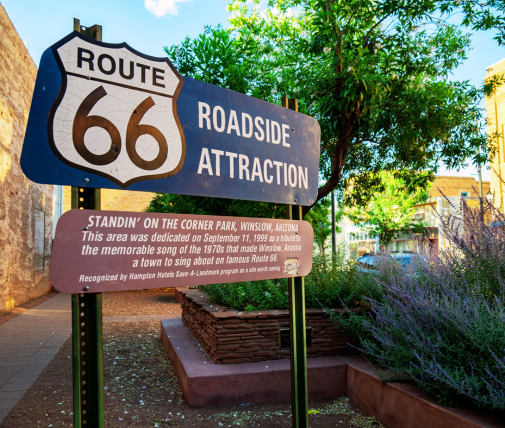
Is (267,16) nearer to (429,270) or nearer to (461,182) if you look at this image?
(429,270)

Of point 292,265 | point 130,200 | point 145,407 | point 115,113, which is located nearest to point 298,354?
point 292,265

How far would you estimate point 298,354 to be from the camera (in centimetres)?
274

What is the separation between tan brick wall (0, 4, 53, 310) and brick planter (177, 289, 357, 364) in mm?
7961

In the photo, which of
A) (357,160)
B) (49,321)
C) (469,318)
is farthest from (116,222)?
(357,160)

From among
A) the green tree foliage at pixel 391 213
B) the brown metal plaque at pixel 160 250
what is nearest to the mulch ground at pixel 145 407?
the brown metal plaque at pixel 160 250

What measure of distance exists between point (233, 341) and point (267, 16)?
12.6 meters

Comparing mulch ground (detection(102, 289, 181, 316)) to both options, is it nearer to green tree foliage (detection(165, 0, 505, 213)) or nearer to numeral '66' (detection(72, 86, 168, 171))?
green tree foliage (detection(165, 0, 505, 213))

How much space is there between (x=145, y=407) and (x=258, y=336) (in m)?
1.39

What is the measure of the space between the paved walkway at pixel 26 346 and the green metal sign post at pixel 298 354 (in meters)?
3.04

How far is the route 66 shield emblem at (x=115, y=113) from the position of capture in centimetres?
189

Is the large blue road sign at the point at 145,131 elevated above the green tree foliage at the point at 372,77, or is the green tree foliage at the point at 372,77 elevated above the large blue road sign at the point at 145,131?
the green tree foliage at the point at 372,77

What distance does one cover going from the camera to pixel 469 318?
3.06m

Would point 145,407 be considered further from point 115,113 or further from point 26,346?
point 26,346

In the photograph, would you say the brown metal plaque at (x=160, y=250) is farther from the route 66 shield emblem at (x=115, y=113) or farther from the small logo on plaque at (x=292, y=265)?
the route 66 shield emblem at (x=115, y=113)
